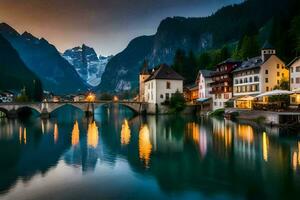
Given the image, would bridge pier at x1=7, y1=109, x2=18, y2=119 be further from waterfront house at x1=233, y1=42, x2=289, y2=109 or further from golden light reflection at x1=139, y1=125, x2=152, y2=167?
golden light reflection at x1=139, y1=125, x2=152, y2=167

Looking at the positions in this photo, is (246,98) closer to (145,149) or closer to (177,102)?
(177,102)

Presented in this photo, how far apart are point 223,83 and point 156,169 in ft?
224

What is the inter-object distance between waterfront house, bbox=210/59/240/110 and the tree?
10.1 meters

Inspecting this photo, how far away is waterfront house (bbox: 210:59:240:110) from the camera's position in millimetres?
89725

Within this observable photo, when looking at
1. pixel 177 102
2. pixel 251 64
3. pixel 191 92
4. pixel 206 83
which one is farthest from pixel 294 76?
pixel 191 92

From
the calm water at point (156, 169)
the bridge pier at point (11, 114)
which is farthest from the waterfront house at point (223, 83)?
the bridge pier at point (11, 114)

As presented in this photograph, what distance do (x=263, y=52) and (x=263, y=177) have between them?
5872 centimetres

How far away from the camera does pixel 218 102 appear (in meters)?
94.7

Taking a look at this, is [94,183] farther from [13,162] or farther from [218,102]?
[218,102]

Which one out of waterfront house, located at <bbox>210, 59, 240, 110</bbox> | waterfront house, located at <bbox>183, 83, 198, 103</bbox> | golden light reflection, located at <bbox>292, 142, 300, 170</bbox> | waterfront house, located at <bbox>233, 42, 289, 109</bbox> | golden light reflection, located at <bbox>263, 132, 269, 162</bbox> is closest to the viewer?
golden light reflection, located at <bbox>292, 142, 300, 170</bbox>

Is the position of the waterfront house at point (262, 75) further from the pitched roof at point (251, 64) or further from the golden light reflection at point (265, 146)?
the golden light reflection at point (265, 146)

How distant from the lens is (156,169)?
27.7 m

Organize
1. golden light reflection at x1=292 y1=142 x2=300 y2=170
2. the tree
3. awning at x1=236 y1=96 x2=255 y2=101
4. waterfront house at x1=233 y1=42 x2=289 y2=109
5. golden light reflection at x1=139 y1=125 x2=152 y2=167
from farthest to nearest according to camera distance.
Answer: the tree → waterfront house at x1=233 y1=42 x2=289 y2=109 → awning at x1=236 y1=96 x2=255 y2=101 → golden light reflection at x1=139 y1=125 x2=152 y2=167 → golden light reflection at x1=292 y1=142 x2=300 y2=170

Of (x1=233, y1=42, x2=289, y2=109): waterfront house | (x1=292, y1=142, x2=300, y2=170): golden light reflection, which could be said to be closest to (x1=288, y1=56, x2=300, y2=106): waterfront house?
(x1=233, y1=42, x2=289, y2=109): waterfront house
